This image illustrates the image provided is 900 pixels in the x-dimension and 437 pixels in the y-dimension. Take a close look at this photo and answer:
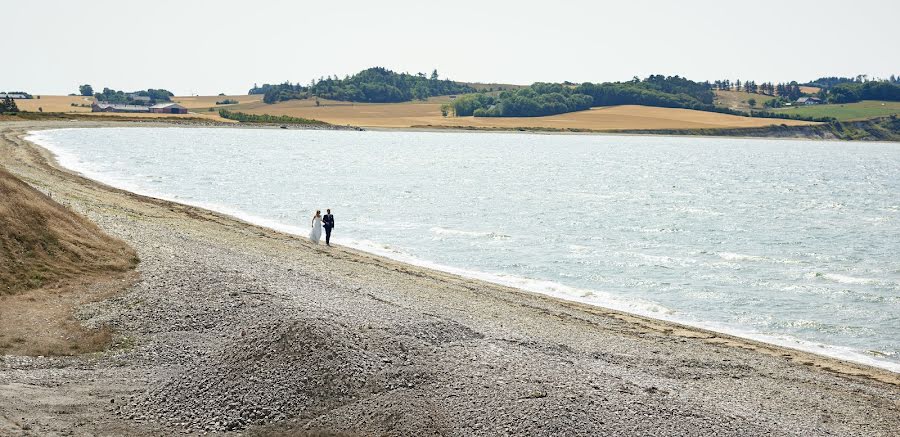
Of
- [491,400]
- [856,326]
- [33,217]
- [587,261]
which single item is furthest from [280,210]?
[491,400]

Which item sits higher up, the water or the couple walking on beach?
the couple walking on beach

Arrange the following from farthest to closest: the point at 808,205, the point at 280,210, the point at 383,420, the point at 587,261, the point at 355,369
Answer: the point at 808,205, the point at 280,210, the point at 587,261, the point at 355,369, the point at 383,420

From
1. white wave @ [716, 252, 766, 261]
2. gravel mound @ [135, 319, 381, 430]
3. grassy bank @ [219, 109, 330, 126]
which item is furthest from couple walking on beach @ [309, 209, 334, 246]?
grassy bank @ [219, 109, 330, 126]

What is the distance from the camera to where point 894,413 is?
672 inches

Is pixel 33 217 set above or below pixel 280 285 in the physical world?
above

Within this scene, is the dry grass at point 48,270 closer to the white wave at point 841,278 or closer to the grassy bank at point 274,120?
the white wave at point 841,278

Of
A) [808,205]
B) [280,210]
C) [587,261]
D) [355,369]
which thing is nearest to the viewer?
[355,369]

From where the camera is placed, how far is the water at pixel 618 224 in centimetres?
2794

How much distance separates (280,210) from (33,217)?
25.5m

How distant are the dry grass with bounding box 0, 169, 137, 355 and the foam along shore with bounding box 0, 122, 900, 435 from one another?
664 mm

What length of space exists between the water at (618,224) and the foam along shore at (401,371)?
13.9 ft

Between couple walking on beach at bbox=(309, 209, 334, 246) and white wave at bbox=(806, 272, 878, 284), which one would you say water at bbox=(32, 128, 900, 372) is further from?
couple walking on beach at bbox=(309, 209, 334, 246)

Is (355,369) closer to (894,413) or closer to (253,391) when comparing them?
(253,391)

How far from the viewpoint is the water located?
91.7 feet
